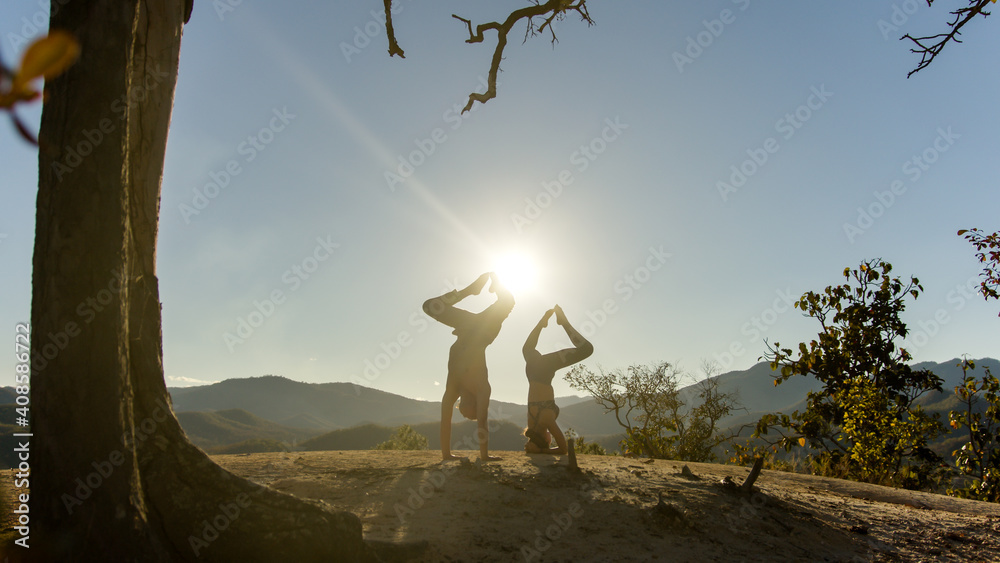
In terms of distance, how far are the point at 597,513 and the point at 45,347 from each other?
410cm

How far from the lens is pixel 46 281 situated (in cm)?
254

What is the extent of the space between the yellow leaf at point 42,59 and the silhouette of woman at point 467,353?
243 inches

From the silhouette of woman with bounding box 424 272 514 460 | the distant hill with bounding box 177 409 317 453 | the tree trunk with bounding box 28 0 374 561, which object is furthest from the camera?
the distant hill with bounding box 177 409 317 453

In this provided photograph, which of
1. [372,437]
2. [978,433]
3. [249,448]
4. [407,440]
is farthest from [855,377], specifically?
[372,437]

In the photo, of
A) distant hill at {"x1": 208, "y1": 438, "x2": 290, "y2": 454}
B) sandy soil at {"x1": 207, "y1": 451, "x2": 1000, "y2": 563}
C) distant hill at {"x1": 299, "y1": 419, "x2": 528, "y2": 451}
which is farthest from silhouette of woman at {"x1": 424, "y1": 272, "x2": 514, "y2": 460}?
distant hill at {"x1": 299, "y1": 419, "x2": 528, "y2": 451}

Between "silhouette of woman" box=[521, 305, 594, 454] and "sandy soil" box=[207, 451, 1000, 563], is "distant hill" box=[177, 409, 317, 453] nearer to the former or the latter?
"silhouette of woman" box=[521, 305, 594, 454]

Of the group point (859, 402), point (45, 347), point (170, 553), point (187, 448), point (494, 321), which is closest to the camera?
point (45, 347)

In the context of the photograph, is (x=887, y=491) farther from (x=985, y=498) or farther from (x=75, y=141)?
(x=75, y=141)

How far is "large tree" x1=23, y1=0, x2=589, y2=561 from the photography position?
2457mm

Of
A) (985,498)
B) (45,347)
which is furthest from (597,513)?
(985,498)

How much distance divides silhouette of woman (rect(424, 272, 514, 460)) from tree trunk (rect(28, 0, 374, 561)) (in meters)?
3.49

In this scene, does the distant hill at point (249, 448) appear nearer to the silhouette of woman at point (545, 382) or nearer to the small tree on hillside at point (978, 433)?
the silhouette of woman at point (545, 382)

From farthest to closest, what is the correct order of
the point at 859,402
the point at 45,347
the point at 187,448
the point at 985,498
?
the point at 859,402, the point at 985,498, the point at 187,448, the point at 45,347

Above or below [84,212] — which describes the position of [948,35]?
above
